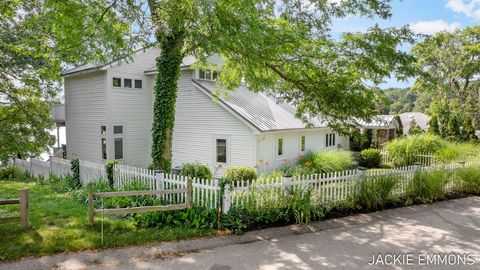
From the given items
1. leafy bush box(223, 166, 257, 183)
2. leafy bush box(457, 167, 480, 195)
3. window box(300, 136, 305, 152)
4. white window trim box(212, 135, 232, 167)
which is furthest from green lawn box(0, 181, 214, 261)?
window box(300, 136, 305, 152)

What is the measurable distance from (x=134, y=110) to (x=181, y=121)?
266 centimetres

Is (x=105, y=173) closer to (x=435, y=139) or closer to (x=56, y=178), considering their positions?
(x=56, y=178)

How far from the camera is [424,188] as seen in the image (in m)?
10.6

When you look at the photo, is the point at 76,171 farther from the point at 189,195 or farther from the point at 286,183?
the point at 286,183

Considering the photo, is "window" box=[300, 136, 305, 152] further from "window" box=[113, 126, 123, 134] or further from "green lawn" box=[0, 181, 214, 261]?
"green lawn" box=[0, 181, 214, 261]

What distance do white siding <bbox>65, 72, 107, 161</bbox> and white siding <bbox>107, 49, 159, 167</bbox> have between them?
1.91 feet

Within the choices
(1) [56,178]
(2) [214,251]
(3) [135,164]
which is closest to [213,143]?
(3) [135,164]

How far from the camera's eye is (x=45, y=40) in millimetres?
9992

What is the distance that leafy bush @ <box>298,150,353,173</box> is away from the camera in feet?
53.7

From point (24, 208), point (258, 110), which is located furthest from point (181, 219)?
point (258, 110)

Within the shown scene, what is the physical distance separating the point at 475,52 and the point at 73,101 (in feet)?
106

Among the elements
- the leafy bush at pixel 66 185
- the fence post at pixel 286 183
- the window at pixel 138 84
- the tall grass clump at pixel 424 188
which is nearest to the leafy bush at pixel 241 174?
the fence post at pixel 286 183

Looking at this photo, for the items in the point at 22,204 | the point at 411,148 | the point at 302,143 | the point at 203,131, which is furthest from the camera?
the point at 411,148

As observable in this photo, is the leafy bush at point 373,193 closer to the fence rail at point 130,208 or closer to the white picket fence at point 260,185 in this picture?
the white picket fence at point 260,185
